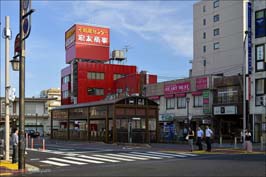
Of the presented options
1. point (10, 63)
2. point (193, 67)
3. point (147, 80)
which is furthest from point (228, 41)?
point (10, 63)

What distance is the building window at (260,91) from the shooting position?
45562 mm

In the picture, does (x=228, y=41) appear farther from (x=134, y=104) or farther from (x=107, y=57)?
(x=134, y=104)

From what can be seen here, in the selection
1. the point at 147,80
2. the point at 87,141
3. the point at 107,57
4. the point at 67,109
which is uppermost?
the point at 107,57

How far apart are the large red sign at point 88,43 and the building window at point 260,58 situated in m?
48.3

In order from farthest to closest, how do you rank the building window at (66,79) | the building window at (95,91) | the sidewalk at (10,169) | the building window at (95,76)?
the building window at (66,79) → the building window at (95,91) → the building window at (95,76) → the sidewalk at (10,169)

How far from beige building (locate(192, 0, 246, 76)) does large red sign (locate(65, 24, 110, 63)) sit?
1823 cm

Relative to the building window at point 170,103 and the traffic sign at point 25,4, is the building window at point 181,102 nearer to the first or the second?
the building window at point 170,103

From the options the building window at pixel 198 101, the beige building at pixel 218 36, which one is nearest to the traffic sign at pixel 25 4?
the building window at pixel 198 101

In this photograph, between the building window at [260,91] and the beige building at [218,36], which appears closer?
the building window at [260,91]

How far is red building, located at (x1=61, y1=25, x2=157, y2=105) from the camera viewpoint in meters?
86.6

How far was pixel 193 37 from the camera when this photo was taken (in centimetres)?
8906

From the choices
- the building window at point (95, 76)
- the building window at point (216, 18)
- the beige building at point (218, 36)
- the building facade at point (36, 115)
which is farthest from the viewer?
the building facade at point (36, 115)

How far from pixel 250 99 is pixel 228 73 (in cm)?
3381

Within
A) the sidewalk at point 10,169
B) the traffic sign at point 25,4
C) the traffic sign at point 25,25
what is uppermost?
the traffic sign at point 25,4
